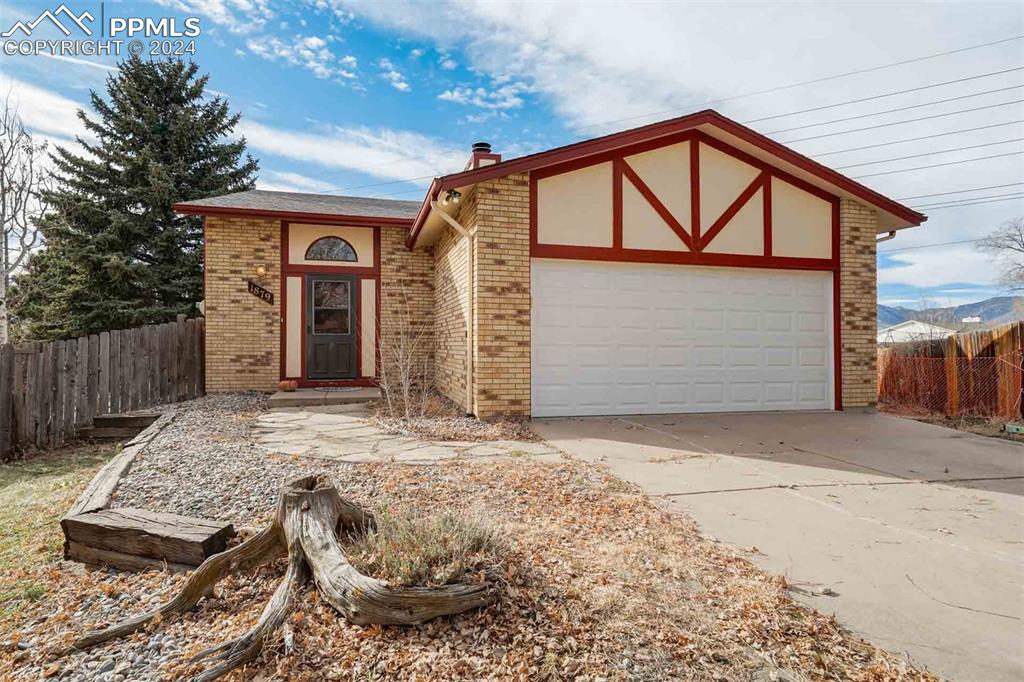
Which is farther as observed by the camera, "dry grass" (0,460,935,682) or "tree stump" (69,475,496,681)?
"tree stump" (69,475,496,681)

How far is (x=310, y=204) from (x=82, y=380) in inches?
205

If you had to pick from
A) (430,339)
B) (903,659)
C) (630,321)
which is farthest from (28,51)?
(903,659)

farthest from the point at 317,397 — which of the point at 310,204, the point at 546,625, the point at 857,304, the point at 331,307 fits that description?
the point at 857,304

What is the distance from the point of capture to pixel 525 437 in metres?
6.01

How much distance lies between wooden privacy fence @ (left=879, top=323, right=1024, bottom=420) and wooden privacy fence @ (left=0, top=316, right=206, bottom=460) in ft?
43.4

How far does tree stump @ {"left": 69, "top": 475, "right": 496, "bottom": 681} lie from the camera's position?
79.0 inches

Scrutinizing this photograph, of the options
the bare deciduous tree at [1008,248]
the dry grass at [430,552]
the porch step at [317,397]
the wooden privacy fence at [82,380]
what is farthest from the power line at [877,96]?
the dry grass at [430,552]

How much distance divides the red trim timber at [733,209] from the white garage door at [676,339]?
0.45 m

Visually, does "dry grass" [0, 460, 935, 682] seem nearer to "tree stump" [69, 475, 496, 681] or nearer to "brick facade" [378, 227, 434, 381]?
"tree stump" [69, 475, 496, 681]

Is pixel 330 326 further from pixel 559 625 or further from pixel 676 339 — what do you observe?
pixel 559 625

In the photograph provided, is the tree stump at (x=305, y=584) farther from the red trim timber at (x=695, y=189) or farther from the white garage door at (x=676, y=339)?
the red trim timber at (x=695, y=189)
